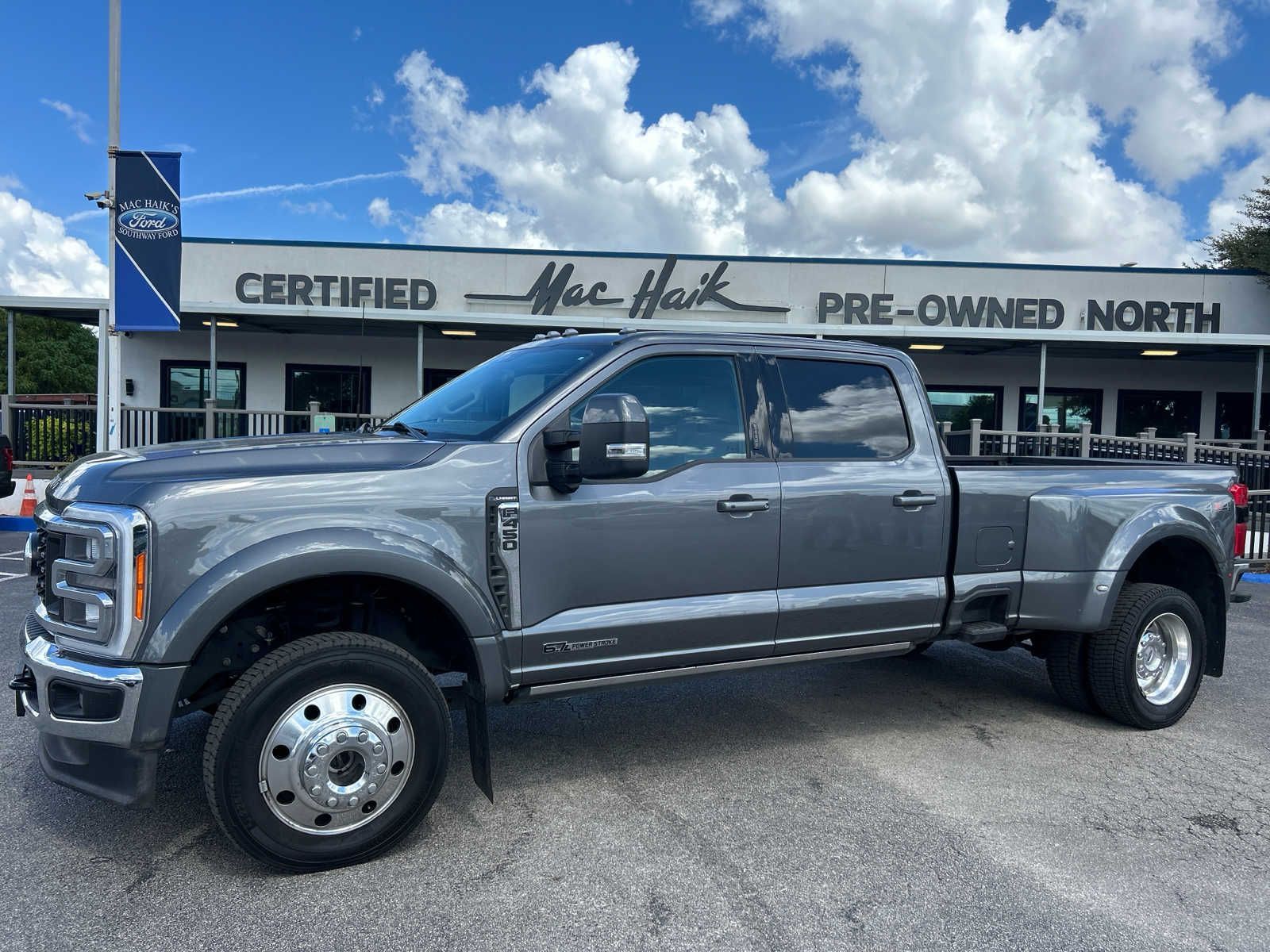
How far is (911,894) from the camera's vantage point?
3.27 meters

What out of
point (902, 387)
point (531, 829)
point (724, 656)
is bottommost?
point (531, 829)

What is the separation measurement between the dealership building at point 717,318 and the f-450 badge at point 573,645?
46.4 feet

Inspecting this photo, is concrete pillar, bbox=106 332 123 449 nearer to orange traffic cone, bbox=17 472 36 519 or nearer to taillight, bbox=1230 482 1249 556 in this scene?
orange traffic cone, bbox=17 472 36 519

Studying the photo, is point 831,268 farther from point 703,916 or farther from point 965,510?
point 703,916

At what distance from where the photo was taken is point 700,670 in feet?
13.5

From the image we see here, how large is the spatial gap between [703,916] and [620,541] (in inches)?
54.8

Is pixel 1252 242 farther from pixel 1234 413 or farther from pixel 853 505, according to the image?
pixel 853 505

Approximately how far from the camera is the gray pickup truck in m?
3.18

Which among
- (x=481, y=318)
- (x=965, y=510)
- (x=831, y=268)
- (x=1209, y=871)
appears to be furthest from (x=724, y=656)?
(x=831, y=268)

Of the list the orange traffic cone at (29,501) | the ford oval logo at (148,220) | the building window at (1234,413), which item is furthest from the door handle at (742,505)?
the building window at (1234,413)

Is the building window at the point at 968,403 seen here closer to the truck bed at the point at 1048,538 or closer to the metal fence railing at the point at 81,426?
the metal fence railing at the point at 81,426

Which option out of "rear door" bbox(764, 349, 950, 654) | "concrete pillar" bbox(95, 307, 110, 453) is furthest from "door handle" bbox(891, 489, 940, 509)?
"concrete pillar" bbox(95, 307, 110, 453)

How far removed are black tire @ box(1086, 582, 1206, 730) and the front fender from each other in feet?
10.9

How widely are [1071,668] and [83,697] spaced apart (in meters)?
4.64
